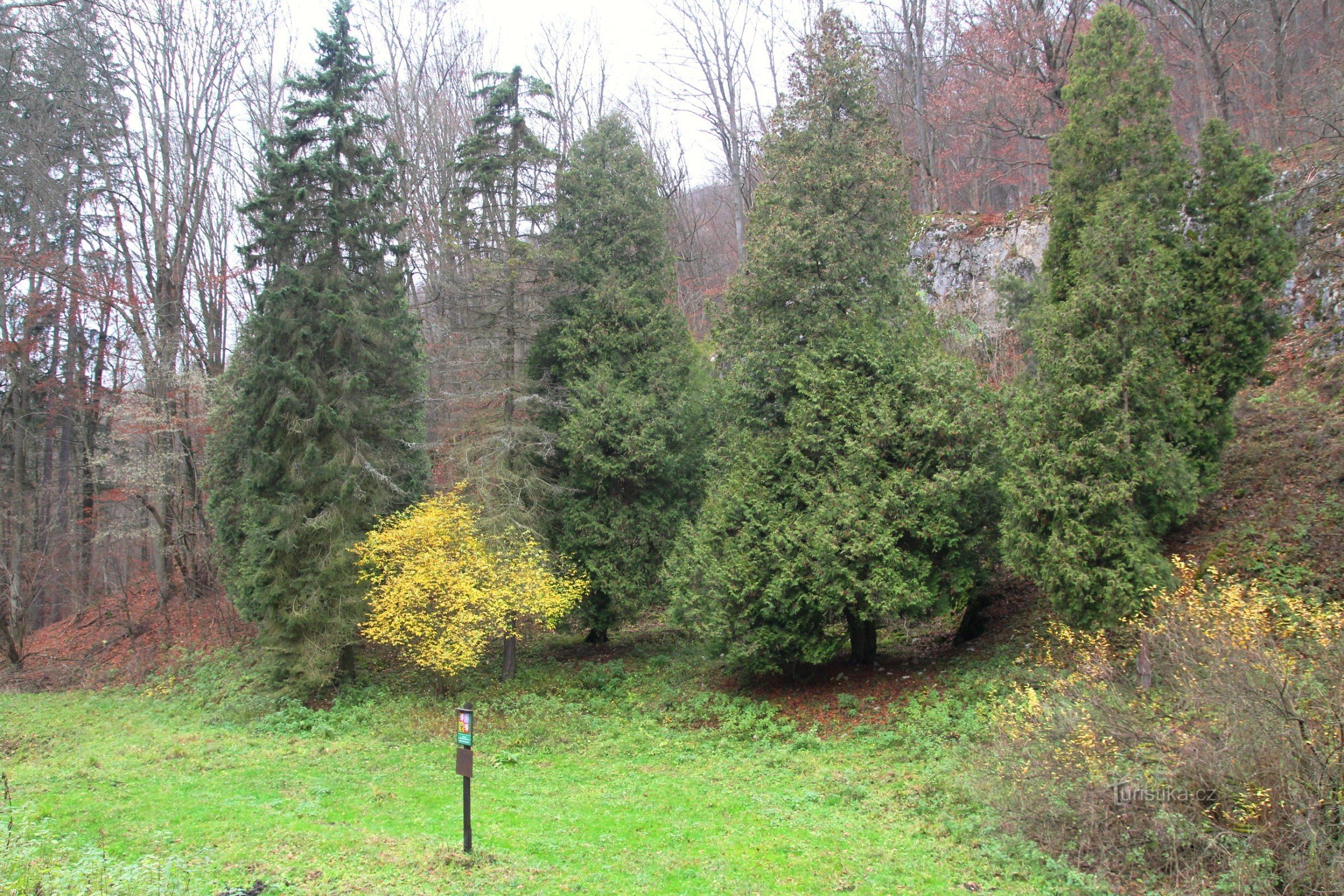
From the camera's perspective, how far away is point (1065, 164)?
1334cm

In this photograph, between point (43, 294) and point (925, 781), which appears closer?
point (925, 781)

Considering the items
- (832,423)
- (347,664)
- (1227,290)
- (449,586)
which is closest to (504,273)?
(449,586)

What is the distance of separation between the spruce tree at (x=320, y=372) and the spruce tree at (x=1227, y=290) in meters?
13.9

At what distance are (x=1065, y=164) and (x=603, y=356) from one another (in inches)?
362

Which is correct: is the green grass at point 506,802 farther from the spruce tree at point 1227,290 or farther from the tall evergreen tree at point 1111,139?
the tall evergreen tree at point 1111,139

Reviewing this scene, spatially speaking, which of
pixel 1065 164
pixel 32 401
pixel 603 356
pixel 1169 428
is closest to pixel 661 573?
pixel 603 356

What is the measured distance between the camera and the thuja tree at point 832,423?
12492 mm

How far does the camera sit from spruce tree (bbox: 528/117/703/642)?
1652 cm

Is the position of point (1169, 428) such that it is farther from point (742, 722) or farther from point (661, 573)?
point (661, 573)

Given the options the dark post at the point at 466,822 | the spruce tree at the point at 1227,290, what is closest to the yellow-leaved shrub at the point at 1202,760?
the spruce tree at the point at 1227,290

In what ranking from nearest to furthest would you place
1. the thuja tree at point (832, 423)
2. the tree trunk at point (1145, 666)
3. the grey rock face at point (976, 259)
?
the tree trunk at point (1145, 666) → the thuja tree at point (832, 423) → the grey rock face at point (976, 259)

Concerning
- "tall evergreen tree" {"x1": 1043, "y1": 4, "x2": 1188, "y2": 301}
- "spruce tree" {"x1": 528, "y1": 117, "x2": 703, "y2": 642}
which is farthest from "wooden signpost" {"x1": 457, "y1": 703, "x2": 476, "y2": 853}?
"tall evergreen tree" {"x1": 1043, "y1": 4, "x2": 1188, "y2": 301}

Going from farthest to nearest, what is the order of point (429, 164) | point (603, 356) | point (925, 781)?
point (429, 164) → point (603, 356) → point (925, 781)

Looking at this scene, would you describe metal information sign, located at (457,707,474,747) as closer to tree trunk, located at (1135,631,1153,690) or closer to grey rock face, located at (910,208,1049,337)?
tree trunk, located at (1135,631,1153,690)
